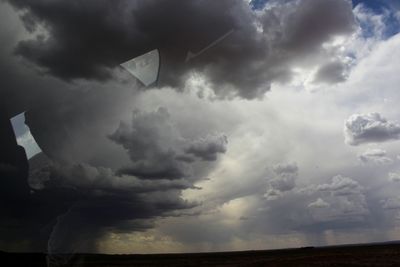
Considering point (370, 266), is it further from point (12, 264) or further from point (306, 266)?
point (12, 264)

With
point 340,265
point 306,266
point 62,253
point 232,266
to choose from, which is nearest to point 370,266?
point 340,265

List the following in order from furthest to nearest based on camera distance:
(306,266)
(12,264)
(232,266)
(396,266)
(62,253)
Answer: (12,264) < (232,266) < (306,266) < (396,266) < (62,253)

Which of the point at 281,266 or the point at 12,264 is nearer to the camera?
the point at 281,266

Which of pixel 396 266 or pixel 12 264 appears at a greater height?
pixel 12 264

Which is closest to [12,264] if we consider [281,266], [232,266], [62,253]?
[232,266]

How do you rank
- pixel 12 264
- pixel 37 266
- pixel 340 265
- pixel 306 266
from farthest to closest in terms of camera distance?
pixel 12 264, pixel 37 266, pixel 306 266, pixel 340 265

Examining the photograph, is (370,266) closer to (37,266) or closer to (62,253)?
(62,253)

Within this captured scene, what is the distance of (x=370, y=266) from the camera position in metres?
56.4

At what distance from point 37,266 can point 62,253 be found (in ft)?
195

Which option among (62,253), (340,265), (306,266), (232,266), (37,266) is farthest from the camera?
(37,266)

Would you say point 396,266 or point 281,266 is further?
point 281,266

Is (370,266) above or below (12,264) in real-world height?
below

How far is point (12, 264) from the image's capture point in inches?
4045

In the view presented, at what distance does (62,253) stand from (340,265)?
38101 millimetres
